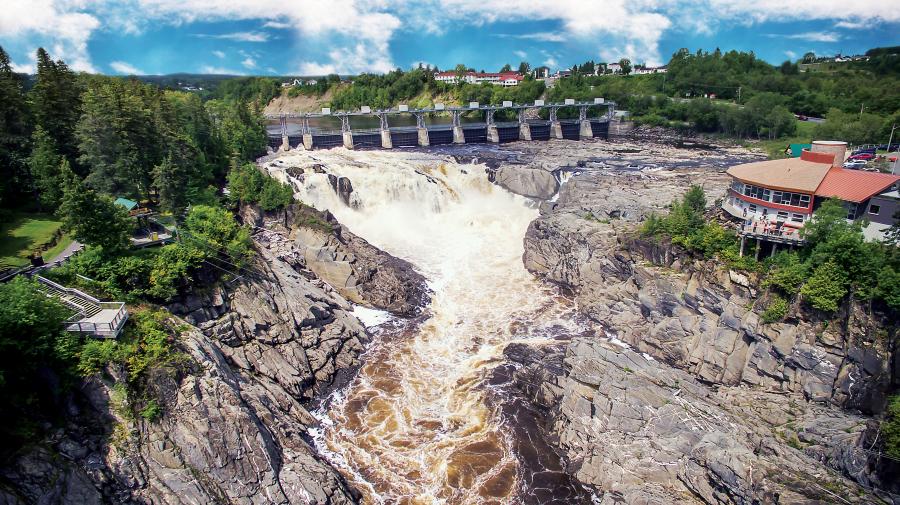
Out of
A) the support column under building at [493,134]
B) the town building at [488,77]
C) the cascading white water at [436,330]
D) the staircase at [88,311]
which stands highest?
the town building at [488,77]

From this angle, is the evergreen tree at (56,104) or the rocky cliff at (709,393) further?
the evergreen tree at (56,104)

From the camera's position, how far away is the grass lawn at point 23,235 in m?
27.5

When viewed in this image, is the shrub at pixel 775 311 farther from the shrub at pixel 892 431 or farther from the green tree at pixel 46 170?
the green tree at pixel 46 170

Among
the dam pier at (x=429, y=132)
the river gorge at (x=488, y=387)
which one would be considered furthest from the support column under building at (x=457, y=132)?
the river gorge at (x=488, y=387)

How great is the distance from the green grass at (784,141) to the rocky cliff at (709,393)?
149ft

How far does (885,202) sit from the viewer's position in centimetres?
2708

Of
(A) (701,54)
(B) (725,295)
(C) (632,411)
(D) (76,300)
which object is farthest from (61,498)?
(A) (701,54)

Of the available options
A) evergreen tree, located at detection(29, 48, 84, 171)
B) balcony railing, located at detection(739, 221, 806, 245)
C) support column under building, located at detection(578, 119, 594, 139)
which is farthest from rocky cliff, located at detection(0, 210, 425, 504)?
support column under building, located at detection(578, 119, 594, 139)

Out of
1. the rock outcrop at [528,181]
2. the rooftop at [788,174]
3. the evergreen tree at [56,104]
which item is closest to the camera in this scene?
the rooftop at [788,174]

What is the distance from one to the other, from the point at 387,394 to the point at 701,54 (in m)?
155

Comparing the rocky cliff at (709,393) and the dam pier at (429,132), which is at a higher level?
the dam pier at (429,132)

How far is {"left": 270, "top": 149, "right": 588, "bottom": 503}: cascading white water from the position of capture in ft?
77.5

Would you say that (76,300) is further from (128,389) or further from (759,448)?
(759,448)

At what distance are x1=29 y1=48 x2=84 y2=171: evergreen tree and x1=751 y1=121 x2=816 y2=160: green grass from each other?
74.0 meters
